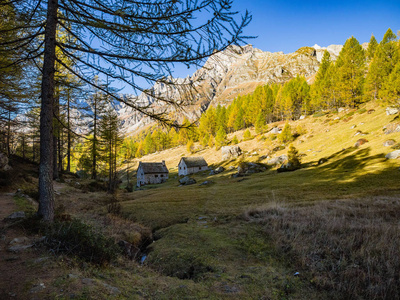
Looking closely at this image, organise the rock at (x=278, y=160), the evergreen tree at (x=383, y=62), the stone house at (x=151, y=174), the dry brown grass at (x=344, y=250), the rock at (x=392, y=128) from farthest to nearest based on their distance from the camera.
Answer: the stone house at (x=151, y=174)
the evergreen tree at (x=383, y=62)
the rock at (x=278, y=160)
the rock at (x=392, y=128)
the dry brown grass at (x=344, y=250)

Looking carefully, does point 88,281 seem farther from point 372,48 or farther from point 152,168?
point 372,48

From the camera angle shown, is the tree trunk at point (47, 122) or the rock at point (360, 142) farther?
the rock at point (360, 142)

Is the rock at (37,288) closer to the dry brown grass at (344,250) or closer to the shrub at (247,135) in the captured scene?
the dry brown grass at (344,250)

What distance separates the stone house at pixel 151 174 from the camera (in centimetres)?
5117

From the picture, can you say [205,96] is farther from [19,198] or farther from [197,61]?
[19,198]

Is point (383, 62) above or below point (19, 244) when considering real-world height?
above

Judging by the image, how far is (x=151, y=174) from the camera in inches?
2035

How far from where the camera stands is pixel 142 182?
171ft

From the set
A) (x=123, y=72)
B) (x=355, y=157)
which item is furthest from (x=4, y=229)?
(x=355, y=157)

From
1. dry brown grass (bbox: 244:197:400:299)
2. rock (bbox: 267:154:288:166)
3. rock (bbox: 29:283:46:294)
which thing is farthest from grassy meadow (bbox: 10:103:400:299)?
rock (bbox: 267:154:288:166)

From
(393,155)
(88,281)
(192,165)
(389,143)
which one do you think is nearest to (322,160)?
(389,143)

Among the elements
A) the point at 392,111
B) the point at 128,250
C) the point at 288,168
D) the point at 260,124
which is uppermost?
the point at 260,124

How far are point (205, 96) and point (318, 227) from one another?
23.0 feet

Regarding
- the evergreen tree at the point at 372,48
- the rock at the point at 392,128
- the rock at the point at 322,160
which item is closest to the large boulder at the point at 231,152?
the rock at the point at 322,160
